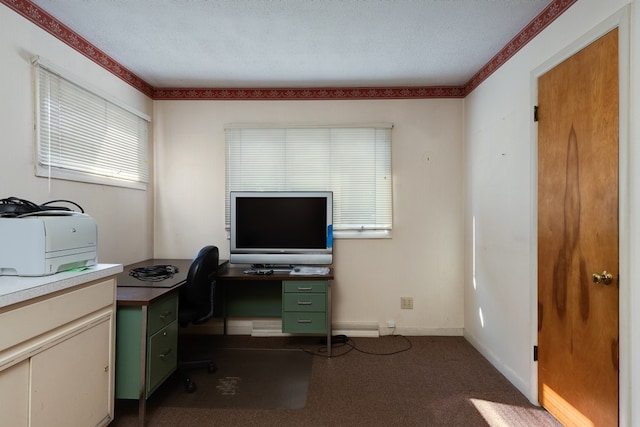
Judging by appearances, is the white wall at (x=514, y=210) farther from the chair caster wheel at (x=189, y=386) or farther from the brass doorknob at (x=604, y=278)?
the chair caster wheel at (x=189, y=386)

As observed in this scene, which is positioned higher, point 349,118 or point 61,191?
point 349,118

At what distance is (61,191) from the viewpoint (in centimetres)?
207

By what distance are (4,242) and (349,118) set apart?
269cm

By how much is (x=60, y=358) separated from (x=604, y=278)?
2548mm

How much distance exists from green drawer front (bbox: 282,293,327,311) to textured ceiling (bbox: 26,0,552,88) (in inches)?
78.6

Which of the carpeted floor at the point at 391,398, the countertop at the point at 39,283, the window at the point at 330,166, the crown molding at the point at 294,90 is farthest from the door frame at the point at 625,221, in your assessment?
the countertop at the point at 39,283

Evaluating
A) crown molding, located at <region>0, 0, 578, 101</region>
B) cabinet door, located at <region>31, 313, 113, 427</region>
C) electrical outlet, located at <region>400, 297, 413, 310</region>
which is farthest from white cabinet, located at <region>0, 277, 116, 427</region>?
electrical outlet, located at <region>400, 297, 413, 310</region>

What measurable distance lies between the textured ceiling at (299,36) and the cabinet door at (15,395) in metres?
2.02

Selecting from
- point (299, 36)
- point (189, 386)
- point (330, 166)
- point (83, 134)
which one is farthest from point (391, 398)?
point (83, 134)

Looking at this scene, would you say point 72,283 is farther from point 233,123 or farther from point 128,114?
point 233,123

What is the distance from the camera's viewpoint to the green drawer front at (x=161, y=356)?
1.79 metres

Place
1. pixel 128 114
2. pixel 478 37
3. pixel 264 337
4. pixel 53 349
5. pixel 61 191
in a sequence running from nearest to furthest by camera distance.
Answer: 1. pixel 53 349
2. pixel 61 191
3. pixel 478 37
4. pixel 128 114
5. pixel 264 337

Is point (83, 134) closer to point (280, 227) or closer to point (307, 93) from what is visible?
point (280, 227)

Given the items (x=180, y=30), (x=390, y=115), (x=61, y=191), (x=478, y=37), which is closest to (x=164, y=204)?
(x=61, y=191)
